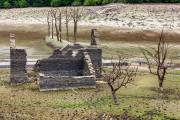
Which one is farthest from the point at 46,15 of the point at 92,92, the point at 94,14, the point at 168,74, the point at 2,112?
the point at 2,112

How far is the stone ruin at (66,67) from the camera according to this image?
46062 millimetres

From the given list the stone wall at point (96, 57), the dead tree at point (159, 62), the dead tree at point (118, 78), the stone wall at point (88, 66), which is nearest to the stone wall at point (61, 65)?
the stone wall at point (88, 66)

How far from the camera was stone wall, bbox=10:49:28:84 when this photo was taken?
48.0 metres

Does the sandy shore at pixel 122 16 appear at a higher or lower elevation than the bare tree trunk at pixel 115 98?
lower

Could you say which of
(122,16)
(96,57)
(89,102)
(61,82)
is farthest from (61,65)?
(122,16)

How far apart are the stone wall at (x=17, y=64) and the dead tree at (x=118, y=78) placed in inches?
252

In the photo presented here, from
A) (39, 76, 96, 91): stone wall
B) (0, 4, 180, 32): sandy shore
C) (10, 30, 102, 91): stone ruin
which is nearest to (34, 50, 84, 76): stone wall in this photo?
(10, 30, 102, 91): stone ruin

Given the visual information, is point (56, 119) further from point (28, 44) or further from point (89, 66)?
point (28, 44)

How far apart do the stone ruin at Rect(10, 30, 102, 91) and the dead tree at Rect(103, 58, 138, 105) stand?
4.45ft

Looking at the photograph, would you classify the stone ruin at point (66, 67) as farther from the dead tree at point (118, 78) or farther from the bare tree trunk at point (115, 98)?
the bare tree trunk at point (115, 98)

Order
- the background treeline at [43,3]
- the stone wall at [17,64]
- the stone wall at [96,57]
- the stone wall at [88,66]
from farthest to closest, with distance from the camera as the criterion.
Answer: the background treeline at [43,3] → the stone wall at [96,57] → the stone wall at [17,64] → the stone wall at [88,66]

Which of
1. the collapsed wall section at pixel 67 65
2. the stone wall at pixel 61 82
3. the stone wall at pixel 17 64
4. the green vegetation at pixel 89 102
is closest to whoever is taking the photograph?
Answer: the green vegetation at pixel 89 102

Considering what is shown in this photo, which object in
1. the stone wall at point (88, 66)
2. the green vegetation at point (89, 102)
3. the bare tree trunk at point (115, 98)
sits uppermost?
the stone wall at point (88, 66)

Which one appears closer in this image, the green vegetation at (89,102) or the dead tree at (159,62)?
the green vegetation at (89,102)
